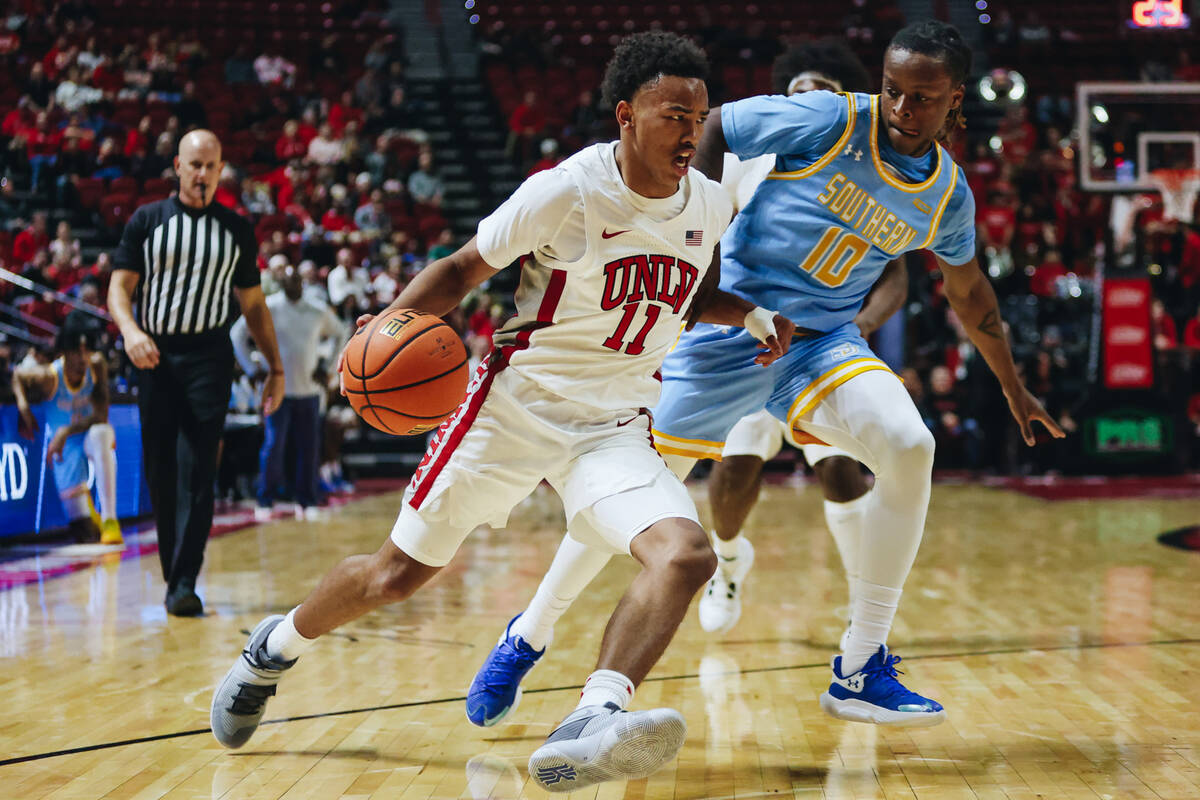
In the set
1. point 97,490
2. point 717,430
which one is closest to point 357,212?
point 97,490

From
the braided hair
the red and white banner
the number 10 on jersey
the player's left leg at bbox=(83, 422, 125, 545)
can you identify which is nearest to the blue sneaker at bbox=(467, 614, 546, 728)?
the number 10 on jersey

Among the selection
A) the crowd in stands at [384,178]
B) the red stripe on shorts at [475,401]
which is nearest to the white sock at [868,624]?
the red stripe on shorts at [475,401]

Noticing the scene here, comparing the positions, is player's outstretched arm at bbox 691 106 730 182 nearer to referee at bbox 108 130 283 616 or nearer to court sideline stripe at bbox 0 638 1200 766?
court sideline stripe at bbox 0 638 1200 766

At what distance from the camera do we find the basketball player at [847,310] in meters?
3.29

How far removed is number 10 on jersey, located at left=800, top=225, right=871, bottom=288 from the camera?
3.54 m

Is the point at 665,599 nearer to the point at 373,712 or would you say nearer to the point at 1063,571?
the point at 373,712

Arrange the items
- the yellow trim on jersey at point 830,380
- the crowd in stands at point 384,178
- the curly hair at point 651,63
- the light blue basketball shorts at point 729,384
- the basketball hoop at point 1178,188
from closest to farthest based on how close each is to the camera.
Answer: the curly hair at point 651,63 → the yellow trim on jersey at point 830,380 → the light blue basketball shorts at point 729,384 → the basketball hoop at point 1178,188 → the crowd in stands at point 384,178

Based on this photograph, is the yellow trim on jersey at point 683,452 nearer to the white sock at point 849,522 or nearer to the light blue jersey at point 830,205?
the light blue jersey at point 830,205

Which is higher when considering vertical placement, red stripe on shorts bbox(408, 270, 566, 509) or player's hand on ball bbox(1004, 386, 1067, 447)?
red stripe on shorts bbox(408, 270, 566, 509)

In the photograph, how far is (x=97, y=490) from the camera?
7.62 m

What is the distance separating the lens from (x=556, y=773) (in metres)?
2.31

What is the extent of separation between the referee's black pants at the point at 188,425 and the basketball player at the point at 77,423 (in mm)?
2477

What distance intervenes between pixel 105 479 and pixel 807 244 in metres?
5.33

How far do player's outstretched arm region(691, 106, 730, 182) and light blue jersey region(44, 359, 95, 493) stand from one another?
17.7 feet
